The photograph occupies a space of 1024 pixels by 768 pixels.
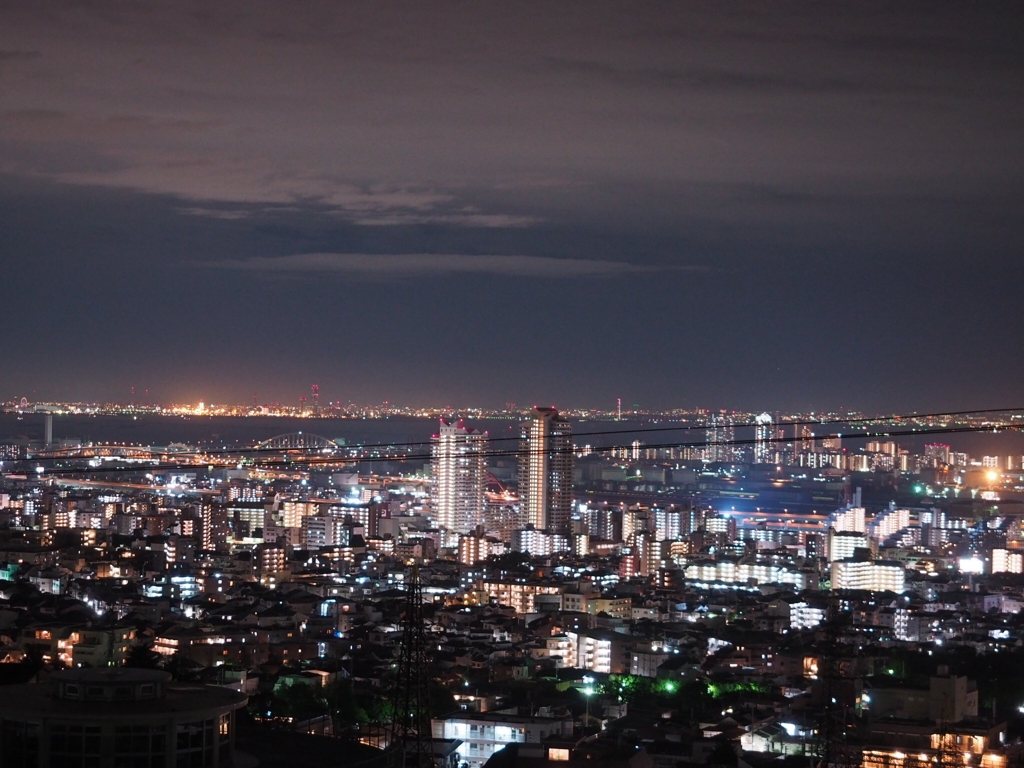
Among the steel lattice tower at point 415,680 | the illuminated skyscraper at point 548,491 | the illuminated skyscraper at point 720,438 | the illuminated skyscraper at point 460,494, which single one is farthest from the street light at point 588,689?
the illuminated skyscraper at point 720,438

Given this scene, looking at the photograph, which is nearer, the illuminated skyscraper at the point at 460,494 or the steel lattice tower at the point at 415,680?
the steel lattice tower at the point at 415,680

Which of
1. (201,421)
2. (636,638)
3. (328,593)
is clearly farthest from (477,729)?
(201,421)

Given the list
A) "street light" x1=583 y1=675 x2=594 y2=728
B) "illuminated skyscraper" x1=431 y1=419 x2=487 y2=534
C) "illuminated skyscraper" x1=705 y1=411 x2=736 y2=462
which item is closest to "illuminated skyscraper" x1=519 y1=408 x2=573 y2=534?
"illuminated skyscraper" x1=431 y1=419 x2=487 y2=534

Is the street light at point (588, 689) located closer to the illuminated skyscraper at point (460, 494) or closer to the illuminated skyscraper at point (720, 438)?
the illuminated skyscraper at point (460, 494)

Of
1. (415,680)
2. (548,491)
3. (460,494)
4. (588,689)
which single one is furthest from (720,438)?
(415,680)

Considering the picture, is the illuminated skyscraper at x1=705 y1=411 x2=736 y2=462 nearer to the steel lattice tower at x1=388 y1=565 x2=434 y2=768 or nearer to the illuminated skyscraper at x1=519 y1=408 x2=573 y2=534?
the illuminated skyscraper at x1=519 y1=408 x2=573 y2=534

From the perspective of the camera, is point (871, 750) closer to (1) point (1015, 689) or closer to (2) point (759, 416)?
(1) point (1015, 689)

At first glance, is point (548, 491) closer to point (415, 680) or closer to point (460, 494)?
point (460, 494)

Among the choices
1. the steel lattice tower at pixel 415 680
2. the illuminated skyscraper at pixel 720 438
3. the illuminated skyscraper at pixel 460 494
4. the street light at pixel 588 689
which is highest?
the illuminated skyscraper at pixel 720 438

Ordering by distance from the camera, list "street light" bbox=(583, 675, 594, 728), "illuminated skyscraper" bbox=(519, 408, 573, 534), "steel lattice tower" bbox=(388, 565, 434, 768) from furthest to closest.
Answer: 1. "illuminated skyscraper" bbox=(519, 408, 573, 534)
2. "street light" bbox=(583, 675, 594, 728)
3. "steel lattice tower" bbox=(388, 565, 434, 768)

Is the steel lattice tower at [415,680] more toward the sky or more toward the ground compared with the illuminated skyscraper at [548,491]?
more toward the ground

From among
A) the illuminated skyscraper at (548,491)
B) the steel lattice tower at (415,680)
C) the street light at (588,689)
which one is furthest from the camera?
the illuminated skyscraper at (548,491)
